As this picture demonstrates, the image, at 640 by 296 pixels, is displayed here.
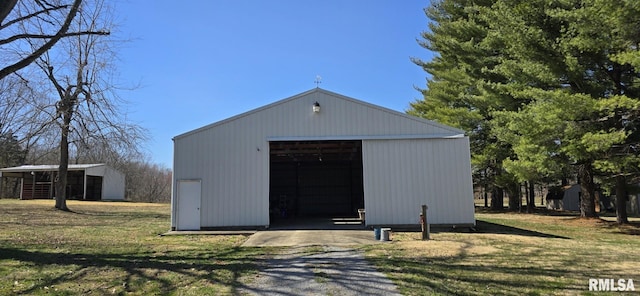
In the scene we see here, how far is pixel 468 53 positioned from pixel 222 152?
15775mm

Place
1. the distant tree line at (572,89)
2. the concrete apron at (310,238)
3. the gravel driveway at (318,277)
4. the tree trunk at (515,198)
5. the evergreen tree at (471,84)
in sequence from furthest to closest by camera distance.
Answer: the tree trunk at (515,198) < the evergreen tree at (471,84) < the distant tree line at (572,89) < the concrete apron at (310,238) < the gravel driveway at (318,277)

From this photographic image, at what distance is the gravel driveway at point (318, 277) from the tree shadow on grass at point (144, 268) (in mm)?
393

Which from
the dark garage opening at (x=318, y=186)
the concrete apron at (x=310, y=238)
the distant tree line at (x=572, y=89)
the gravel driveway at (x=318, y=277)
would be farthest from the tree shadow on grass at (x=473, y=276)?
the dark garage opening at (x=318, y=186)

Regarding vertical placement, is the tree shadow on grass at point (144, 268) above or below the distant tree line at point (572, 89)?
below

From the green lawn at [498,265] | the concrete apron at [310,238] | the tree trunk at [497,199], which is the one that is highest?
the tree trunk at [497,199]

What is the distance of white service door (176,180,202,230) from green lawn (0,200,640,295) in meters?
2.16

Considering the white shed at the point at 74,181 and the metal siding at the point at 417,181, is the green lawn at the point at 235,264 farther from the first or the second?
the white shed at the point at 74,181

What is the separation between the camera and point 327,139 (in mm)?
14539

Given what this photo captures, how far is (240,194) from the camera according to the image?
14.3m

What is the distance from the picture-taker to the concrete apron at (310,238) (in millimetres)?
10586

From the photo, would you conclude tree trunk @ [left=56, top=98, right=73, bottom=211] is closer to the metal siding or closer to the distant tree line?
the metal siding

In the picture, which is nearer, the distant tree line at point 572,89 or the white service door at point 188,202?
the distant tree line at point 572,89

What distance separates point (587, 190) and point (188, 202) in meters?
17.3

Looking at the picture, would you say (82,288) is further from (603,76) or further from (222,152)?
(603,76)
